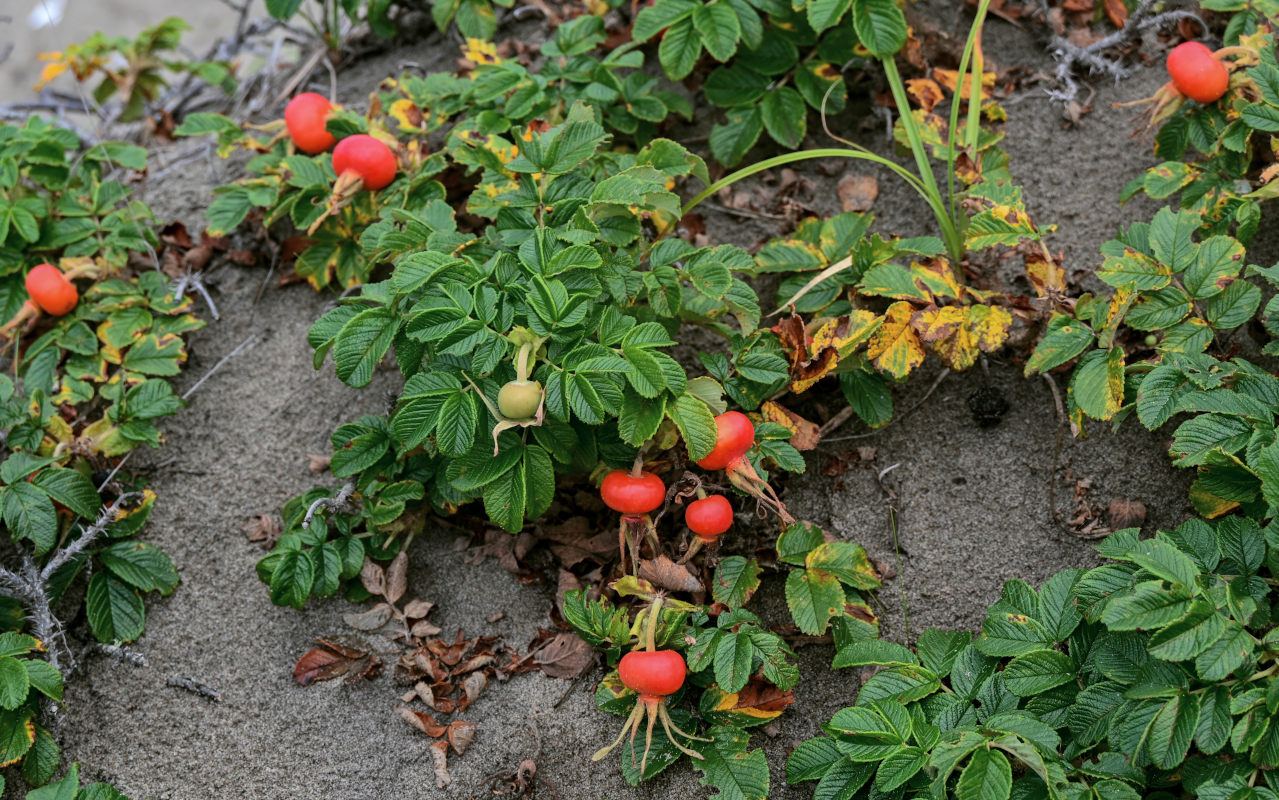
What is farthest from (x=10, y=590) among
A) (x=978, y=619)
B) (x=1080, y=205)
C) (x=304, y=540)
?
(x=1080, y=205)

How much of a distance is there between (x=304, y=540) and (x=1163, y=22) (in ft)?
8.12

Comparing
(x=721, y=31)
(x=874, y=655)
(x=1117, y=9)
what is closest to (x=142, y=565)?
(x=874, y=655)

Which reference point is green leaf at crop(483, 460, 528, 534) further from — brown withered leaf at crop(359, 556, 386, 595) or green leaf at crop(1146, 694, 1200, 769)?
green leaf at crop(1146, 694, 1200, 769)

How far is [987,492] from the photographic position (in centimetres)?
205

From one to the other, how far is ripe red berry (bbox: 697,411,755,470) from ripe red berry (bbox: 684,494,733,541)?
0.24ft

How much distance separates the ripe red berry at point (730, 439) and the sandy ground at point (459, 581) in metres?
0.31

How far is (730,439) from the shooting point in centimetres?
183

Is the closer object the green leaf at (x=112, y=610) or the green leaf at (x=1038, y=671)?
the green leaf at (x=1038, y=671)

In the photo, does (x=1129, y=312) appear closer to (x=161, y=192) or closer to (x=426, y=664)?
(x=426, y=664)

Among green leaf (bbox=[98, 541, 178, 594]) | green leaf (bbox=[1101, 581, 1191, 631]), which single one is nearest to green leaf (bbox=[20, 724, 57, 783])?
green leaf (bbox=[98, 541, 178, 594])

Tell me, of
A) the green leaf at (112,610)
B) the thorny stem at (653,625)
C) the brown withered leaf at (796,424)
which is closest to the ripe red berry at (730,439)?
the brown withered leaf at (796,424)

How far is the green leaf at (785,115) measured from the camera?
2.46 meters

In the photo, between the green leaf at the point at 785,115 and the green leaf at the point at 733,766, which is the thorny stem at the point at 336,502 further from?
the green leaf at the point at 785,115

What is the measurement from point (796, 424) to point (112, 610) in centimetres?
149
